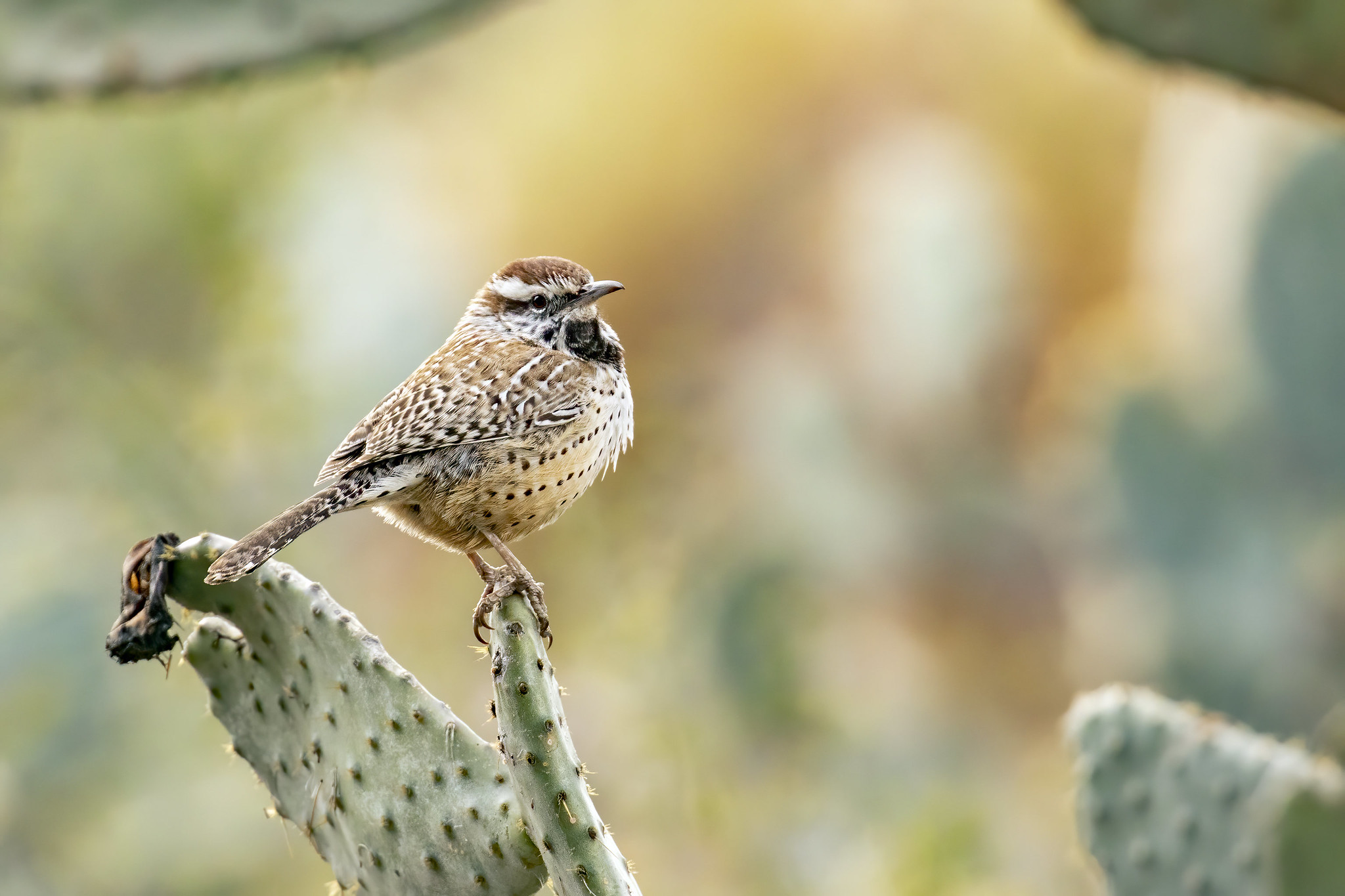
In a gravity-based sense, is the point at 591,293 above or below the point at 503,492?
above

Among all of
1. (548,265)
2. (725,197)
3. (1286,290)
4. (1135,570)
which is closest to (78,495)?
(548,265)

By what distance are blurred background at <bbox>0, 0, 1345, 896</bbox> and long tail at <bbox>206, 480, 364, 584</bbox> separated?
3.51 feet

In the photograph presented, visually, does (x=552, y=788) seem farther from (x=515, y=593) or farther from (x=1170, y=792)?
(x=1170, y=792)

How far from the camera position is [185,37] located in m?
2.52

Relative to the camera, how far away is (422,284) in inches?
220

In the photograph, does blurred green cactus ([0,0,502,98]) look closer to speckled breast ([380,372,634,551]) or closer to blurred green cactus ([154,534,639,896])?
speckled breast ([380,372,634,551])

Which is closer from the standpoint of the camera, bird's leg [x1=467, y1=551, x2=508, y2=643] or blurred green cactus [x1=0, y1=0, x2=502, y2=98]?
bird's leg [x1=467, y1=551, x2=508, y2=643]

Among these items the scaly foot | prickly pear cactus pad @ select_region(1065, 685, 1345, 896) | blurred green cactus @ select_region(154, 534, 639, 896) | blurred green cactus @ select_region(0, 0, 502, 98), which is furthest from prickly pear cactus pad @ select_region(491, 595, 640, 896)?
blurred green cactus @ select_region(0, 0, 502, 98)

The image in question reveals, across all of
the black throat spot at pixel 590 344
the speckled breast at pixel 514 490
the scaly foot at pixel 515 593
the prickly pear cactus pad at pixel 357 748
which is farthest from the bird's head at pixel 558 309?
the prickly pear cactus pad at pixel 357 748

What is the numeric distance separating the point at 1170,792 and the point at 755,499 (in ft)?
9.57

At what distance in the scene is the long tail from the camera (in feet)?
4.69

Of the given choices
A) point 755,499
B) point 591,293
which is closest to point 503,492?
point 591,293

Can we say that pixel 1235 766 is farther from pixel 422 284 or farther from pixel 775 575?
pixel 422 284

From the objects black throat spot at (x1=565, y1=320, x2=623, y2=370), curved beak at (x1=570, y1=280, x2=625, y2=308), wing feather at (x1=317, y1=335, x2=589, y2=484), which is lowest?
wing feather at (x1=317, y1=335, x2=589, y2=484)
